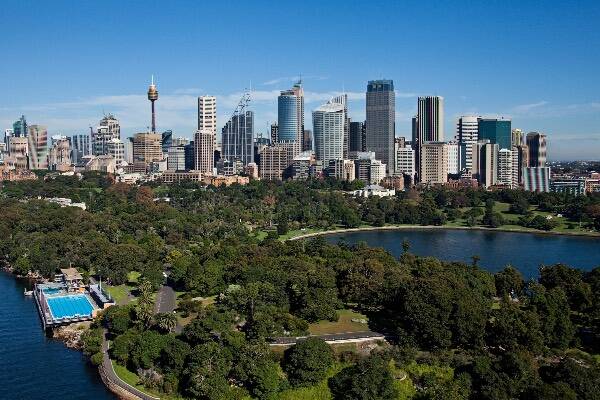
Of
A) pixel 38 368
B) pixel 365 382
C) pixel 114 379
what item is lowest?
pixel 38 368

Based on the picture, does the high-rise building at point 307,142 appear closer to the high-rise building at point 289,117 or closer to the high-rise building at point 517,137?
the high-rise building at point 289,117

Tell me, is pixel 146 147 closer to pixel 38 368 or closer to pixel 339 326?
pixel 38 368

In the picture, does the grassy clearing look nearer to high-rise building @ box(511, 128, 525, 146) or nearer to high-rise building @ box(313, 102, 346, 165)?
high-rise building @ box(313, 102, 346, 165)

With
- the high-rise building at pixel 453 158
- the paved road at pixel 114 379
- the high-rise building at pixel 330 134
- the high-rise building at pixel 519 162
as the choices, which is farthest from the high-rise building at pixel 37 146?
the paved road at pixel 114 379

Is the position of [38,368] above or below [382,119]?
below

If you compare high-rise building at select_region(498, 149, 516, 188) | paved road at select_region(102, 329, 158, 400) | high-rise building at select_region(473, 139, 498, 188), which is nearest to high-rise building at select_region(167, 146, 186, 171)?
high-rise building at select_region(473, 139, 498, 188)

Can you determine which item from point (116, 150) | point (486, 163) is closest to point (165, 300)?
point (486, 163)

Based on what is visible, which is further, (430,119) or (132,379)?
(430,119)
